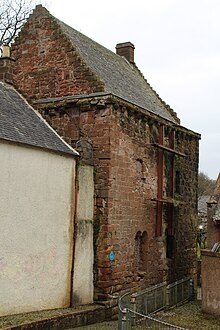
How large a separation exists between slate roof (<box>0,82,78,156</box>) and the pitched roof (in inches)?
97.4

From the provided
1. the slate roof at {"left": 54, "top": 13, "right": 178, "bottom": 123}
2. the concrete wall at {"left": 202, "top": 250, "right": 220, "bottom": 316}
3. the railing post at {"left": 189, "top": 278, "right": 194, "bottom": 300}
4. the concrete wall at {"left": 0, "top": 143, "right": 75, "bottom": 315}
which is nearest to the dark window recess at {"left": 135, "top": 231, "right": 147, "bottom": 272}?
the concrete wall at {"left": 202, "top": 250, "right": 220, "bottom": 316}

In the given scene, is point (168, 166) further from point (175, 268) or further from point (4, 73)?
point (4, 73)

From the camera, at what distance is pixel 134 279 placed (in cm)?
1728

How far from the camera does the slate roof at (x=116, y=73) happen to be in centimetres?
1833

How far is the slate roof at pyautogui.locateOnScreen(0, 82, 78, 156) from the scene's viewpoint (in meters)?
14.0

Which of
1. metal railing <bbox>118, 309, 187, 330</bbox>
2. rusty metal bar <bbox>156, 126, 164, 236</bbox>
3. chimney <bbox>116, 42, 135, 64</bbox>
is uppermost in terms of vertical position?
chimney <bbox>116, 42, 135, 64</bbox>

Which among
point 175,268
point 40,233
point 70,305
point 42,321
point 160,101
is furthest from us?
point 160,101

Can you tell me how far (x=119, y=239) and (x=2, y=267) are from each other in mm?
4682

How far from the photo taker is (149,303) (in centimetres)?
1595

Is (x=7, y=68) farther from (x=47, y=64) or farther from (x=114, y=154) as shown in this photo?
(x=114, y=154)

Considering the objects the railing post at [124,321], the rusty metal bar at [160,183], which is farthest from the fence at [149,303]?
the rusty metal bar at [160,183]

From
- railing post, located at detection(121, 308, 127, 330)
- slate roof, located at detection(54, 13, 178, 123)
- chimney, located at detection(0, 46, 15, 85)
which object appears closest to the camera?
railing post, located at detection(121, 308, 127, 330)

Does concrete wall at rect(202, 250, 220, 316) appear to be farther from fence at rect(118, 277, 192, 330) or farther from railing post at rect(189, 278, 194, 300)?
railing post at rect(189, 278, 194, 300)

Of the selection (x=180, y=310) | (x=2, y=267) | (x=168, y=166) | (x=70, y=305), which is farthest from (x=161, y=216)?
(x=2, y=267)
